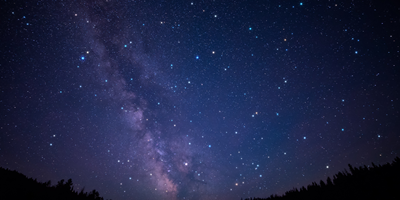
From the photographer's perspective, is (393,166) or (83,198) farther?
(83,198)

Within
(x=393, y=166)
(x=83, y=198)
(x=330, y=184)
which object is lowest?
(x=83, y=198)

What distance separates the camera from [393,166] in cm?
622

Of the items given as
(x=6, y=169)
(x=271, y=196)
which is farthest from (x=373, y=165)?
(x=6, y=169)

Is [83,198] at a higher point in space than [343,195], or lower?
lower

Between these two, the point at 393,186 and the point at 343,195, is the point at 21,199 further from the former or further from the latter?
the point at 393,186

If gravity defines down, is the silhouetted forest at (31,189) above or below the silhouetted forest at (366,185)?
below

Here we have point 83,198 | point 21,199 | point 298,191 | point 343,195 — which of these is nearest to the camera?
point 21,199

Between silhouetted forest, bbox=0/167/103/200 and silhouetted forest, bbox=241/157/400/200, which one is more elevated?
silhouetted forest, bbox=241/157/400/200

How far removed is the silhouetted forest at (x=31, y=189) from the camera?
183 inches

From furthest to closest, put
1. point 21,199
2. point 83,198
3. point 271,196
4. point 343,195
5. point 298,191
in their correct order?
1. point 271,196
2. point 298,191
3. point 83,198
4. point 343,195
5. point 21,199

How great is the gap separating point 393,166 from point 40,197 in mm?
15101

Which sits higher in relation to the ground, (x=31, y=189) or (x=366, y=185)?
(x=366, y=185)

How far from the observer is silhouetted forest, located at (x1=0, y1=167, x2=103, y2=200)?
4.65m

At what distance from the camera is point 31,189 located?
18.4 feet
